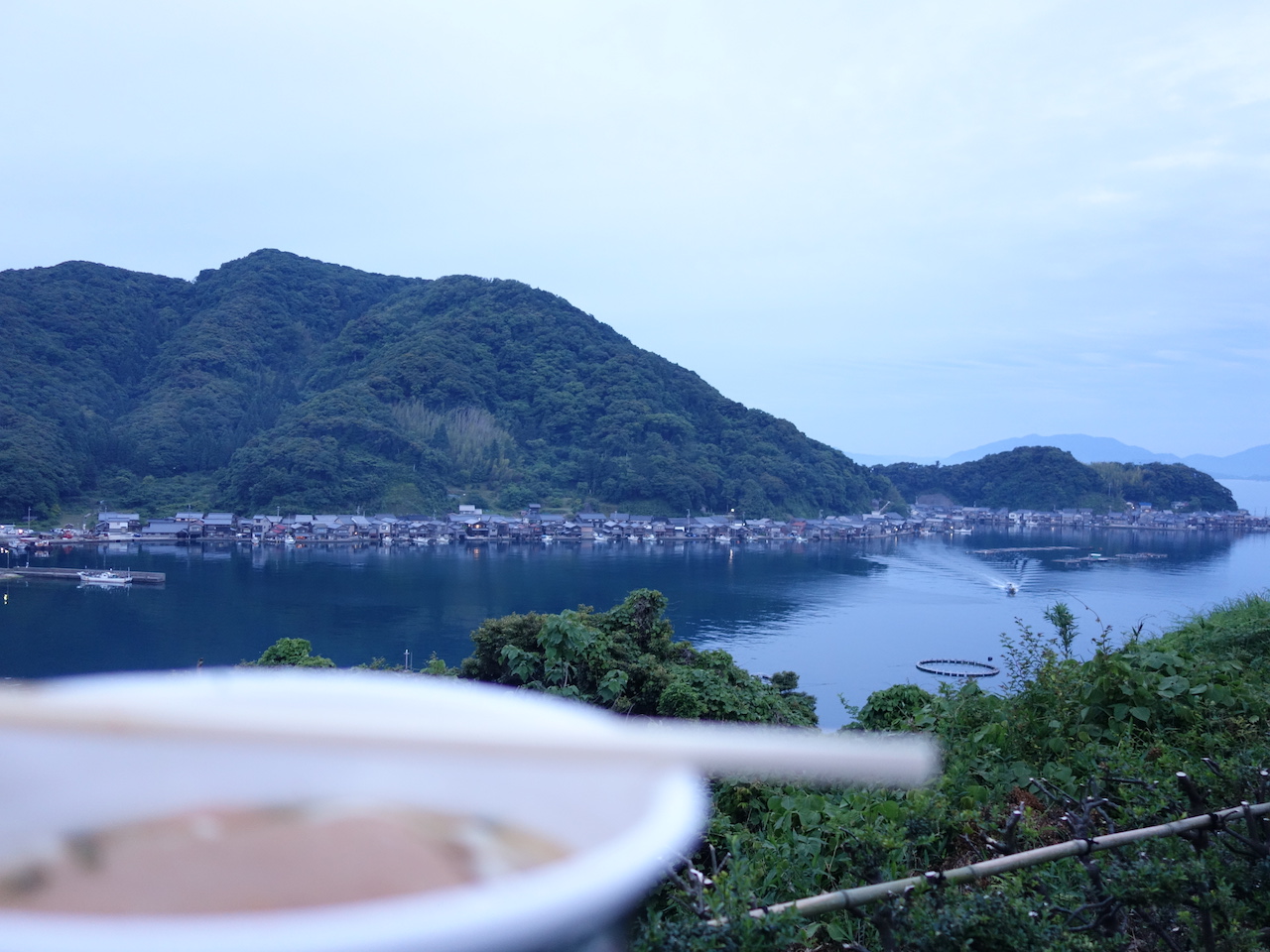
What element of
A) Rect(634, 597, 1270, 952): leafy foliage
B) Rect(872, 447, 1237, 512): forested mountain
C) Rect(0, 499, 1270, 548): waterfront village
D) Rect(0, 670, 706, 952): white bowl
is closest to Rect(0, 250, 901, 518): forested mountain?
Rect(0, 499, 1270, 548): waterfront village

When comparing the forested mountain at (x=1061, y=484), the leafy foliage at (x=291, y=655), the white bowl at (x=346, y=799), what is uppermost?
the forested mountain at (x=1061, y=484)

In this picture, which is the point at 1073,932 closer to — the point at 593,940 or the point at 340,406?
the point at 593,940

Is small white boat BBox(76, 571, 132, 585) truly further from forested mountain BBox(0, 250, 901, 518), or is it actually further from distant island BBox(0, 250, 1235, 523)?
distant island BBox(0, 250, 1235, 523)

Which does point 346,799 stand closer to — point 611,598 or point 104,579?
point 611,598

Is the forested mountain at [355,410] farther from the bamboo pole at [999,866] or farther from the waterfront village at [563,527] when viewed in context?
the bamboo pole at [999,866]

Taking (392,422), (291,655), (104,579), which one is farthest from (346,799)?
(392,422)

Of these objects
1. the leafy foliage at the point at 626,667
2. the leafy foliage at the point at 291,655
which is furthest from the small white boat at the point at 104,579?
the leafy foliage at the point at 626,667
